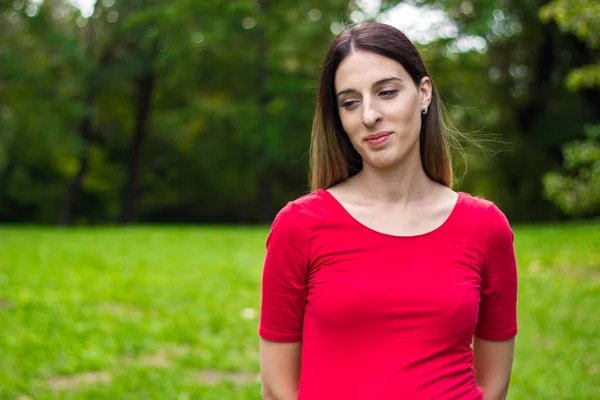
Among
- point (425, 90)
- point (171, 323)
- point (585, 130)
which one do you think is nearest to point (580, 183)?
point (585, 130)

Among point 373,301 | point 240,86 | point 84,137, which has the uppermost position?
point 240,86

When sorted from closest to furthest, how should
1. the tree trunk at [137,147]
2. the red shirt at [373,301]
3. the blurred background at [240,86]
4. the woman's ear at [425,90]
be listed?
the red shirt at [373,301] < the woman's ear at [425,90] < the blurred background at [240,86] < the tree trunk at [137,147]

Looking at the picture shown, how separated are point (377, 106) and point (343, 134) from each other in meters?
0.22

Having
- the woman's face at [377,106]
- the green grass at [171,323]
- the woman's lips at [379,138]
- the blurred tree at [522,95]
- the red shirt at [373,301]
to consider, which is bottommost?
the green grass at [171,323]

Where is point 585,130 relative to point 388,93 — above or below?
above

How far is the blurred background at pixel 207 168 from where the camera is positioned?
5.40 m

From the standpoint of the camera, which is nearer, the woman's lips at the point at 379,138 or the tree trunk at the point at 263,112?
the woman's lips at the point at 379,138

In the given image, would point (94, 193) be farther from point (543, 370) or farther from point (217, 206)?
point (543, 370)

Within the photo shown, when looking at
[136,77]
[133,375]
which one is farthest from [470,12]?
[133,375]

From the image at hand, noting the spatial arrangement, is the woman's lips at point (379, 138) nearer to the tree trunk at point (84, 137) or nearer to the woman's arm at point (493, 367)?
the woman's arm at point (493, 367)

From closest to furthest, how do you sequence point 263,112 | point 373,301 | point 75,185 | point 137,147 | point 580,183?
point 373,301, point 580,183, point 263,112, point 75,185, point 137,147

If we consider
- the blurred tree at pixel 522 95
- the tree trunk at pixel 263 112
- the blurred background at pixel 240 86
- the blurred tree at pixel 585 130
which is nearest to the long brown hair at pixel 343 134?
the blurred tree at pixel 585 130

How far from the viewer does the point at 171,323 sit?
20.6 feet

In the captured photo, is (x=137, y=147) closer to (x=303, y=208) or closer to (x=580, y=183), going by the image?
(x=580, y=183)
